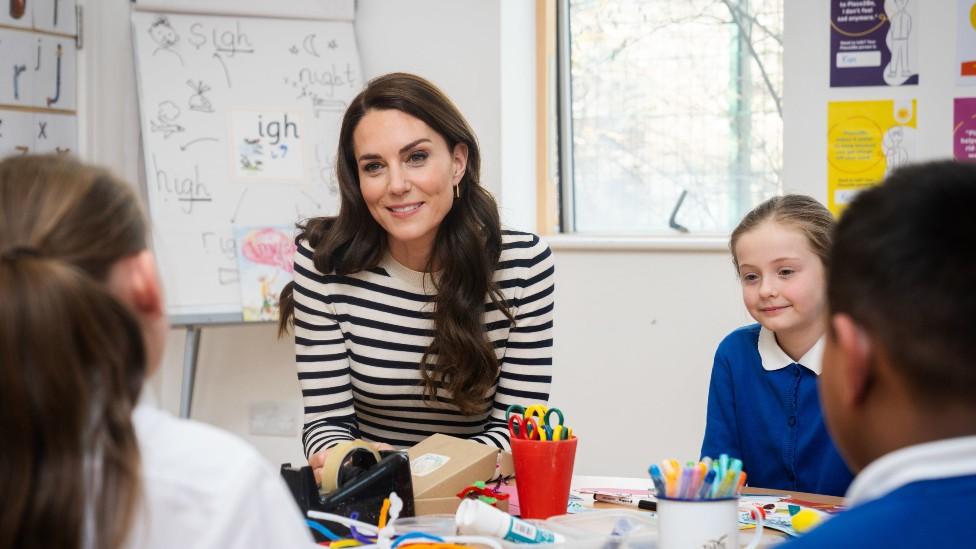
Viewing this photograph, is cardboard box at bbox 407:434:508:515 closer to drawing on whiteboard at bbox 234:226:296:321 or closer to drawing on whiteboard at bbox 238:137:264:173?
drawing on whiteboard at bbox 234:226:296:321

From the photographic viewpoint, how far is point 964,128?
267 cm

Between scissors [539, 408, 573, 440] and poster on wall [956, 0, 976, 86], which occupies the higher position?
poster on wall [956, 0, 976, 86]

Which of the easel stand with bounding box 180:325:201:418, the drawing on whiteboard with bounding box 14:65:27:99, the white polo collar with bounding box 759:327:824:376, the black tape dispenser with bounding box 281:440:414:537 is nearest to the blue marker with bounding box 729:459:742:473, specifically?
the black tape dispenser with bounding box 281:440:414:537

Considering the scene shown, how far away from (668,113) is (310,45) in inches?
46.9

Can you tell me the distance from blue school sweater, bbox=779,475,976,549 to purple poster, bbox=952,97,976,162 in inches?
87.6

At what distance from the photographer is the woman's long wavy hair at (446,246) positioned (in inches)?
72.2

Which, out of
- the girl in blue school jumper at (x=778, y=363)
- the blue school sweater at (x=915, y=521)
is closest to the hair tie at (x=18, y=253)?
the blue school sweater at (x=915, y=521)

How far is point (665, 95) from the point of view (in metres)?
3.39

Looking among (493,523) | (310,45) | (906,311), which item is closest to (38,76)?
(310,45)

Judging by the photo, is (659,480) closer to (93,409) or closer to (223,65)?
(93,409)

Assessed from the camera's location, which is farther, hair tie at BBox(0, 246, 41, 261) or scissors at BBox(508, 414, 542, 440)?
scissors at BBox(508, 414, 542, 440)

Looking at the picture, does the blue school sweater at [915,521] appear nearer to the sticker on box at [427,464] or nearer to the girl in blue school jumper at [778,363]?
the sticker on box at [427,464]

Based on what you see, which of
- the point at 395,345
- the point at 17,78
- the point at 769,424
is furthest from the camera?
the point at 17,78

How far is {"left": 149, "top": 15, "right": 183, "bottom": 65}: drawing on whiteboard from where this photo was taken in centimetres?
325
